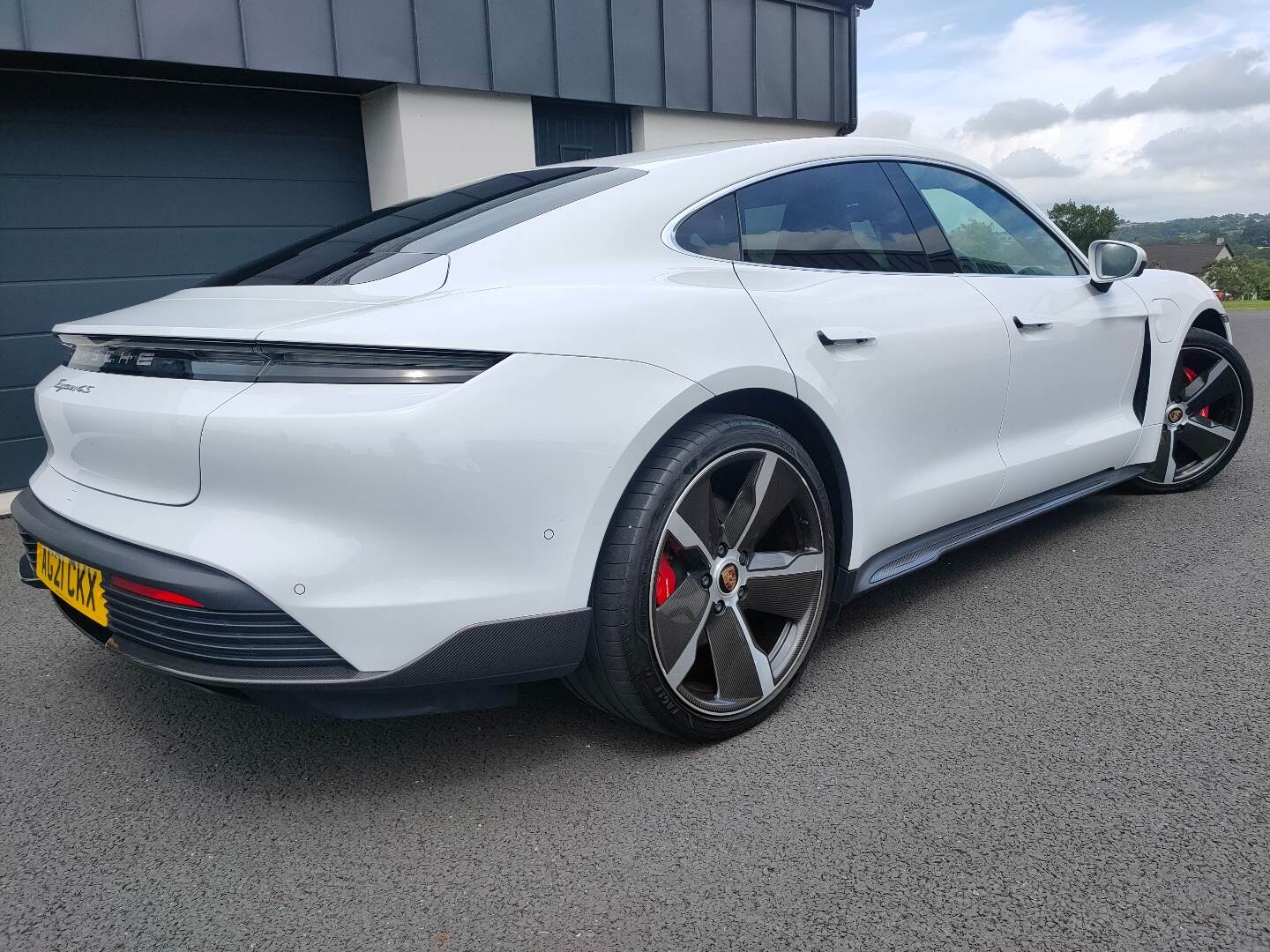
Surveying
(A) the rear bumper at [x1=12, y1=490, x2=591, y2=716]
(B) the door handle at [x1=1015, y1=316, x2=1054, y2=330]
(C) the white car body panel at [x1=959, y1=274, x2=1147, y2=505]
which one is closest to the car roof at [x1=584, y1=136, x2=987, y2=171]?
(C) the white car body panel at [x1=959, y1=274, x2=1147, y2=505]

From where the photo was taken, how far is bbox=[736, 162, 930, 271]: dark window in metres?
2.52

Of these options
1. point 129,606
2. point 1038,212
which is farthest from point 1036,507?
point 129,606

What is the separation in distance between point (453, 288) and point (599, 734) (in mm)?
1164

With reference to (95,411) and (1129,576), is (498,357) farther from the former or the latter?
(1129,576)

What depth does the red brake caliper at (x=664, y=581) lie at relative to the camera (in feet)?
7.09

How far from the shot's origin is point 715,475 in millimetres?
2258

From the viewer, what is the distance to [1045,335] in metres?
3.18

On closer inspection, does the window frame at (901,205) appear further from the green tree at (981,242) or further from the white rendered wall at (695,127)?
the white rendered wall at (695,127)

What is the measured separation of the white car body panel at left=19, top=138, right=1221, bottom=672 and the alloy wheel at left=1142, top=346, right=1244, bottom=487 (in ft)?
6.64

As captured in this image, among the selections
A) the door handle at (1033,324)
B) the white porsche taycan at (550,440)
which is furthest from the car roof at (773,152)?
the door handle at (1033,324)

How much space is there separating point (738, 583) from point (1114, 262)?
2208mm

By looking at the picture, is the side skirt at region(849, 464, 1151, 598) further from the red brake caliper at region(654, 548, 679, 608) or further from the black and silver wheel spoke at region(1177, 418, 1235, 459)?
the black and silver wheel spoke at region(1177, 418, 1235, 459)

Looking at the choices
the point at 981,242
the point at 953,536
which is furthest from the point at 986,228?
the point at 953,536

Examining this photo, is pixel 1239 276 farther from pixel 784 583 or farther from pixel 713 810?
pixel 713 810
